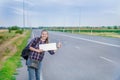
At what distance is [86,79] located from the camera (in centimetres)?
1219

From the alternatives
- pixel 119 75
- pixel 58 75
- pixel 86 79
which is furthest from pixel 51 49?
pixel 58 75

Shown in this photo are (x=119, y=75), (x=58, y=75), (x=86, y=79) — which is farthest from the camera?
(x=58, y=75)

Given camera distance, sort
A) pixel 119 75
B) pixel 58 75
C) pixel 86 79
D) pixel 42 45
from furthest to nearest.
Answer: pixel 58 75
pixel 86 79
pixel 42 45
pixel 119 75

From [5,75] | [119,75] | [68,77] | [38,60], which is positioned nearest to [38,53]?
[38,60]

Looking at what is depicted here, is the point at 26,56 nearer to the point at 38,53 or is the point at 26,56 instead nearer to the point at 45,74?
the point at 38,53

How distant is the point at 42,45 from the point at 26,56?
51 centimetres

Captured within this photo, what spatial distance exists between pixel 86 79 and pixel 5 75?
3087mm

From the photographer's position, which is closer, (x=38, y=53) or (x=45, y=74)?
(x=38, y=53)

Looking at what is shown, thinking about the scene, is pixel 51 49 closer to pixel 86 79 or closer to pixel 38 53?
pixel 38 53

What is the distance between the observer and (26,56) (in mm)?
9023

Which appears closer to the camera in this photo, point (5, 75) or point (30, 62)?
point (30, 62)

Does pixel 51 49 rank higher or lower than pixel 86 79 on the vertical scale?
higher

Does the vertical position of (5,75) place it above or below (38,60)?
below

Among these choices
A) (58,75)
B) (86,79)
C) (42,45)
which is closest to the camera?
(42,45)
